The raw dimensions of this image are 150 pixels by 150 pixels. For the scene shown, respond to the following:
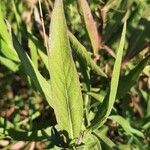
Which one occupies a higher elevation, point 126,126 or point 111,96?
point 111,96

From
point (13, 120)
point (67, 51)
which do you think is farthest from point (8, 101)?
point (67, 51)

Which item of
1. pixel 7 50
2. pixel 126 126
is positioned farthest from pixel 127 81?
pixel 7 50

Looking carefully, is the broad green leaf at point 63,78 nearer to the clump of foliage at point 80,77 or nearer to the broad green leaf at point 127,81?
the clump of foliage at point 80,77

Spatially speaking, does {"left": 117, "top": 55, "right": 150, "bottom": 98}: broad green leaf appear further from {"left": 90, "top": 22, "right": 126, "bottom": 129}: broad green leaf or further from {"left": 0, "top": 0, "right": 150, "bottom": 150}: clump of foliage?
{"left": 90, "top": 22, "right": 126, "bottom": 129}: broad green leaf

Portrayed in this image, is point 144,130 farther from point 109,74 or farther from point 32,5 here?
point 32,5

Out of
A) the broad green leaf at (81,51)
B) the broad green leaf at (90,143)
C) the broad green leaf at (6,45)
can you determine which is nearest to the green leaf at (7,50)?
the broad green leaf at (6,45)

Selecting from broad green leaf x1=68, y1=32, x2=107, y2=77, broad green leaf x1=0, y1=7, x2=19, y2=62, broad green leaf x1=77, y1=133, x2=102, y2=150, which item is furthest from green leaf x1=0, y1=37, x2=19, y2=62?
broad green leaf x1=77, y1=133, x2=102, y2=150

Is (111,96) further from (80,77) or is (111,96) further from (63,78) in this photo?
(80,77)
